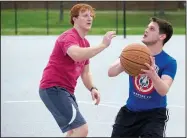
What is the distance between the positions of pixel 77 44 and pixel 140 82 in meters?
0.61

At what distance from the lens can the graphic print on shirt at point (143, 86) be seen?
434 centimetres

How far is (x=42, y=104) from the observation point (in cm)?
786

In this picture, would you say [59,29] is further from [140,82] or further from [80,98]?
[140,82]

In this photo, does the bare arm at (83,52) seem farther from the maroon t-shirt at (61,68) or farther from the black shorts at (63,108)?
the black shorts at (63,108)

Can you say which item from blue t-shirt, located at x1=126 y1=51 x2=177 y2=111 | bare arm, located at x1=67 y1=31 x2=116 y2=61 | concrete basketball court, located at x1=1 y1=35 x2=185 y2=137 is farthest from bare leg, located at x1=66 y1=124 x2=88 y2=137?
concrete basketball court, located at x1=1 y1=35 x2=185 y2=137

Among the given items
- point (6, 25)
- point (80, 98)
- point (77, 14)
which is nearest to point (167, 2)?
point (6, 25)

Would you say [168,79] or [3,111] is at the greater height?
[168,79]

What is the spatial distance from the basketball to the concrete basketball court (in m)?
1.78

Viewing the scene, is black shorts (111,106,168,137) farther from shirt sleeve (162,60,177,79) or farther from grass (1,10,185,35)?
grass (1,10,185,35)

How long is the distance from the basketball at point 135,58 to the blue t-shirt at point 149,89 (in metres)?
0.13

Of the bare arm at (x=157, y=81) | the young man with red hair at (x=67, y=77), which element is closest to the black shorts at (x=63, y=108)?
the young man with red hair at (x=67, y=77)

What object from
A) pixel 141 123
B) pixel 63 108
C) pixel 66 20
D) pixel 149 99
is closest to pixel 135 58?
pixel 149 99

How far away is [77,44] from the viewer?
437 cm

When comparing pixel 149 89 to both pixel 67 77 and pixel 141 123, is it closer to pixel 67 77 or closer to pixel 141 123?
pixel 141 123
